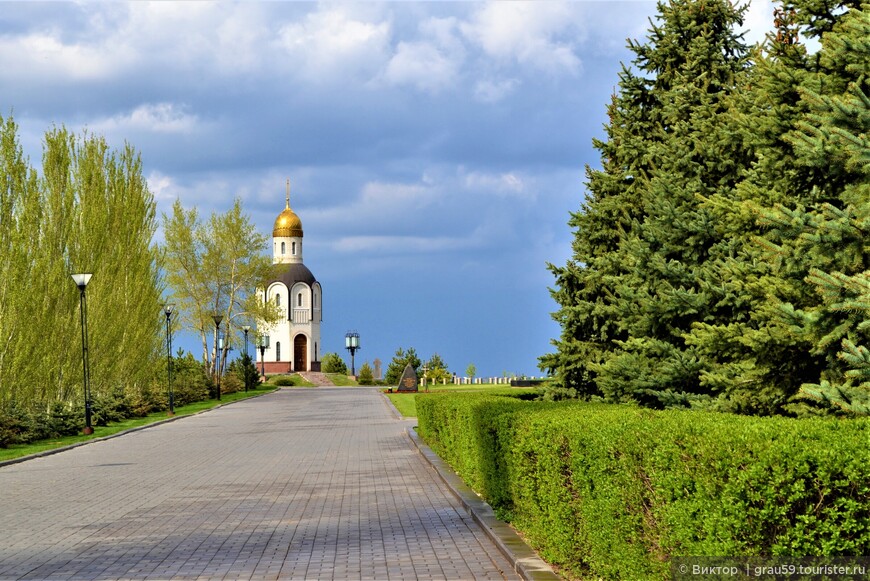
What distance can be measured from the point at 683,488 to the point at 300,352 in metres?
95.5

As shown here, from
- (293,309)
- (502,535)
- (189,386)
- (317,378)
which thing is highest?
(293,309)

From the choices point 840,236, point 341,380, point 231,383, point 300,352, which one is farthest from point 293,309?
point 840,236

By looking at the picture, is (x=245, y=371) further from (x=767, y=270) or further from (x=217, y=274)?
(x=767, y=270)

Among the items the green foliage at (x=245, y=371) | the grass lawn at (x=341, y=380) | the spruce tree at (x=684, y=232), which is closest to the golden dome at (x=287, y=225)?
the grass lawn at (x=341, y=380)

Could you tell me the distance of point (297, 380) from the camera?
83.8 metres

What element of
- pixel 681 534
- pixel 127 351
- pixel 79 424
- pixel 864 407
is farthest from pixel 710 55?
pixel 127 351

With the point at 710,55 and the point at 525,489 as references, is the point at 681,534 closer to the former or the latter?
the point at 525,489

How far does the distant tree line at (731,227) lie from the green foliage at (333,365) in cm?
7618

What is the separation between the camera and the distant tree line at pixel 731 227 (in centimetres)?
852

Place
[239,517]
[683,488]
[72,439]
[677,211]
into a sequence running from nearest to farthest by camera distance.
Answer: [683,488], [239,517], [677,211], [72,439]

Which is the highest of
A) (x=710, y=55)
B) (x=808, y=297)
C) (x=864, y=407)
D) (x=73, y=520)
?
(x=710, y=55)

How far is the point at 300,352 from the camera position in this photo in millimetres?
99188

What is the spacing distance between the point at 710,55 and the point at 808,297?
27.7 ft

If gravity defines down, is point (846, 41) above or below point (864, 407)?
above
